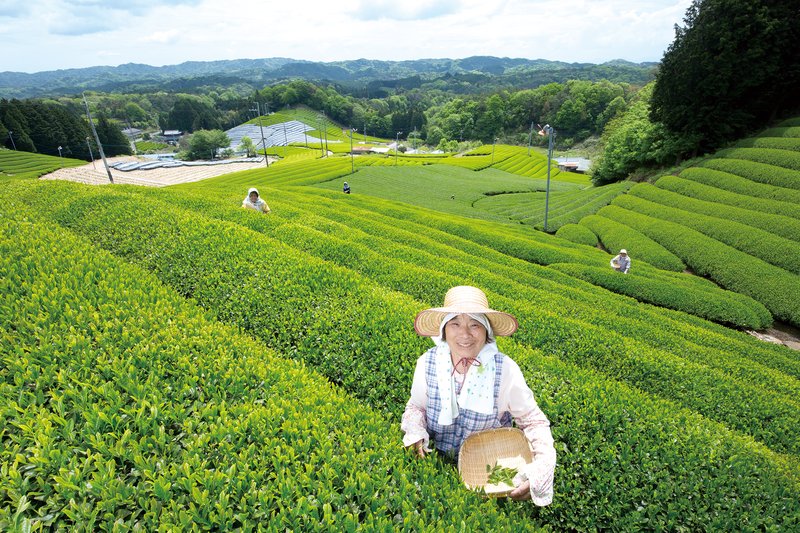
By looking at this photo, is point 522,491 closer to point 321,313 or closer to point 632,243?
point 321,313

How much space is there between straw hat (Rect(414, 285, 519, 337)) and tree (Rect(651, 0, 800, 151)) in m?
38.5

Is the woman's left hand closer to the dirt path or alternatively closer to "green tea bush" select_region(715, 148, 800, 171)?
"green tea bush" select_region(715, 148, 800, 171)

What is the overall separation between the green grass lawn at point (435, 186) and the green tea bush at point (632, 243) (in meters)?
9.77

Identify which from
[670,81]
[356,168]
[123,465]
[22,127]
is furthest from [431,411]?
[22,127]

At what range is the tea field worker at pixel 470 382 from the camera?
3410 mm

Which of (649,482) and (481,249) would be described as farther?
(481,249)

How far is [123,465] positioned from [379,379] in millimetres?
2846

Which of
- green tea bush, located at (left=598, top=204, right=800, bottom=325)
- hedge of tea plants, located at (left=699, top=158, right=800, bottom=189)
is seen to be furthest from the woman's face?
hedge of tea plants, located at (left=699, top=158, right=800, bottom=189)

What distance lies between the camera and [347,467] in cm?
332

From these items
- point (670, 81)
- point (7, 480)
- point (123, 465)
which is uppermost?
point (670, 81)

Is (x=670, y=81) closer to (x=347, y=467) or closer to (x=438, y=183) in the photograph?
(x=438, y=183)

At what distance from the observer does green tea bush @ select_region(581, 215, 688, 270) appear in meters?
22.5

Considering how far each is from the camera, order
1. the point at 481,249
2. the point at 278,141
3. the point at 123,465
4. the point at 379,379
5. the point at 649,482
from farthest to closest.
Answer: the point at 278,141, the point at 481,249, the point at 379,379, the point at 649,482, the point at 123,465

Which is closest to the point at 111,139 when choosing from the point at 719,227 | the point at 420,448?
the point at 719,227
